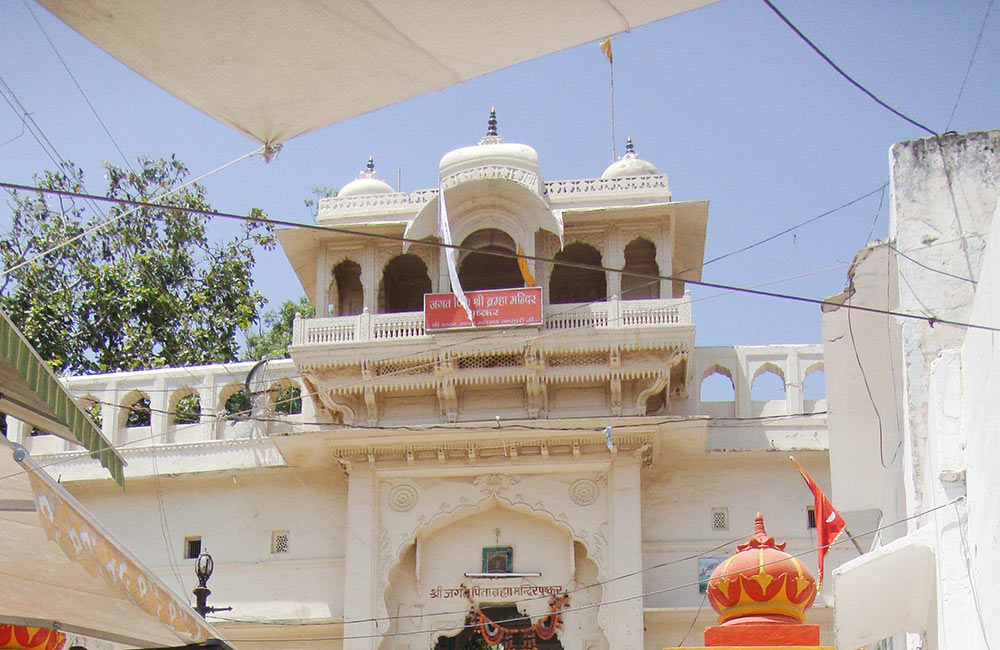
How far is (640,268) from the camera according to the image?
18016 millimetres

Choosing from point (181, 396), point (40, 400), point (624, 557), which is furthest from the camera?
point (181, 396)

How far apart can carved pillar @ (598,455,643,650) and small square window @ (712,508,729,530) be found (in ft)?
3.06

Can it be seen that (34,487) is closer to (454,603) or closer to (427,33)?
(427,33)

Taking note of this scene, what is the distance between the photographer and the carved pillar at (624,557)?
50.4 ft

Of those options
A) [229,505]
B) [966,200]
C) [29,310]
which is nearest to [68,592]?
[966,200]

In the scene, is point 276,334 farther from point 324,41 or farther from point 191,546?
point 324,41

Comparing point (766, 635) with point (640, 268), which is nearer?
point (766, 635)

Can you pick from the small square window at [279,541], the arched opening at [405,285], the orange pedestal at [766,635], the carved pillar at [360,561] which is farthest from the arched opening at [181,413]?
the orange pedestal at [766,635]

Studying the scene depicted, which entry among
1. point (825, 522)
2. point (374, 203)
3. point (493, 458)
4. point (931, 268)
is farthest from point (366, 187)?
point (931, 268)

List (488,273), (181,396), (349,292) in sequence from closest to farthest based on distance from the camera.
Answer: (181,396) → (349,292) → (488,273)

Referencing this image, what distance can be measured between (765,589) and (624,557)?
825 cm

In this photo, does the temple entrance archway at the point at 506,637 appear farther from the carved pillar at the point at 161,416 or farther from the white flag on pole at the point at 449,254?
the carved pillar at the point at 161,416

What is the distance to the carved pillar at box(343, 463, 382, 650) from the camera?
51.9ft

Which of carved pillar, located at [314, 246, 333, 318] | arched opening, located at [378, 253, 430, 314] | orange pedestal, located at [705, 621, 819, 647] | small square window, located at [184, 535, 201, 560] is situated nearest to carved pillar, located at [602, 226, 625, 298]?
arched opening, located at [378, 253, 430, 314]
